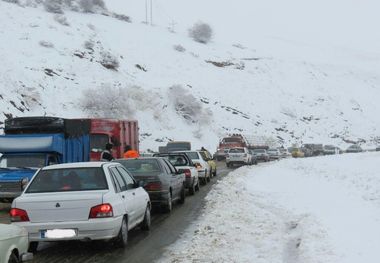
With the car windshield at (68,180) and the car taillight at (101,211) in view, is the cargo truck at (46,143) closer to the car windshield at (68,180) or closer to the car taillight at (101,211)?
the car windshield at (68,180)

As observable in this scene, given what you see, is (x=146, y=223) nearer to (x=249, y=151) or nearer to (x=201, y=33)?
(x=249, y=151)

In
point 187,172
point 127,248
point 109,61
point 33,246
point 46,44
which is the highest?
point 46,44

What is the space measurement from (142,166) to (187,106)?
175 feet

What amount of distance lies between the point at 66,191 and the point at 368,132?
80996 millimetres

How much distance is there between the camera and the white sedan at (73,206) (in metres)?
9.45

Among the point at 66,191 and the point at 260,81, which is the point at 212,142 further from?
the point at 66,191

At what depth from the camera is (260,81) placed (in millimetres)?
90188

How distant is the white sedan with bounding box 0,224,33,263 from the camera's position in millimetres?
6766

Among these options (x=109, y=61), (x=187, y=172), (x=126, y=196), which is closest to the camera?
(x=126, y=196)

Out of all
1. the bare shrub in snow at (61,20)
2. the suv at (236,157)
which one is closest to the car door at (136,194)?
the suv at (236,157)

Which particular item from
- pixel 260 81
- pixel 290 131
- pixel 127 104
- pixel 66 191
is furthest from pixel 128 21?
pixel 66 191

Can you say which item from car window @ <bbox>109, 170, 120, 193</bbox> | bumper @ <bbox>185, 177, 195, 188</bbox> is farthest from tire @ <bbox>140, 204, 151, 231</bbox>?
bumper @ <bbox>185, 177, 195, 188</bbox>

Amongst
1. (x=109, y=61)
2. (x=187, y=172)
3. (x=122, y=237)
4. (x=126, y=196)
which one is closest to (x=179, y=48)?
(x=109, y=61)

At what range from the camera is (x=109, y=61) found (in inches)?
2756
